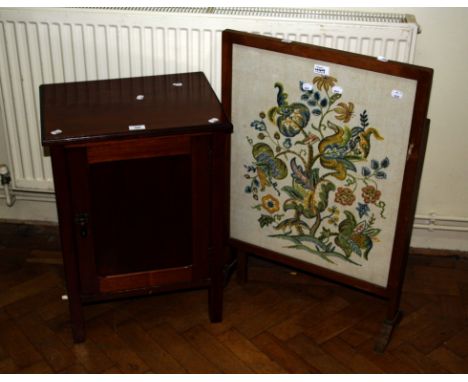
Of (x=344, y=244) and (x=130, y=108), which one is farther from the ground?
(x=130, y=108)

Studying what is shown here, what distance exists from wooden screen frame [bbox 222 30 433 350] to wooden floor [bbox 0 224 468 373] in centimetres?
13

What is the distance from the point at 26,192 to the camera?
2.82 metres

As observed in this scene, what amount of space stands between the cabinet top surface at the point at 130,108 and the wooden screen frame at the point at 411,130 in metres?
0.15

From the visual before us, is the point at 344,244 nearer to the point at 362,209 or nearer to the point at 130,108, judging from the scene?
the point at 362,209

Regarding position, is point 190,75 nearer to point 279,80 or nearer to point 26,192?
point 279,80

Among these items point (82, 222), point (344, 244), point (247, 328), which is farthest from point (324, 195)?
point (82, 222)

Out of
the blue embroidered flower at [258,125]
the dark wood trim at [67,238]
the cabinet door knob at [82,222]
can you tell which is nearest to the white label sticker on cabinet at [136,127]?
the dark wood trim at [67,238]

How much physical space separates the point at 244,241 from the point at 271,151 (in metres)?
0.38

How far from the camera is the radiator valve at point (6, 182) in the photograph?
107 inches

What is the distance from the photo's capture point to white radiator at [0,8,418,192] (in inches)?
90.3

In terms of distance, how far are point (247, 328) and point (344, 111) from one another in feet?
2.65

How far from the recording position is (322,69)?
199 cm

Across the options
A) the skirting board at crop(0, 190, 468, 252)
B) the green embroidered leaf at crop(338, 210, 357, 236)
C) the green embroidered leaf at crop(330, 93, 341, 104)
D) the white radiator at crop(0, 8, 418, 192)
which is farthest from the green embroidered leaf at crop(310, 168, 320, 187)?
the skirting board at crop(0, 190, 468, 252)

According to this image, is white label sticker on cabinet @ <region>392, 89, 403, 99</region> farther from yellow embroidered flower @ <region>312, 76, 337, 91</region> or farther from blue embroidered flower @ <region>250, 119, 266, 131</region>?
blue embroidered flower @ <region>250, 119, 266, 131</region>
